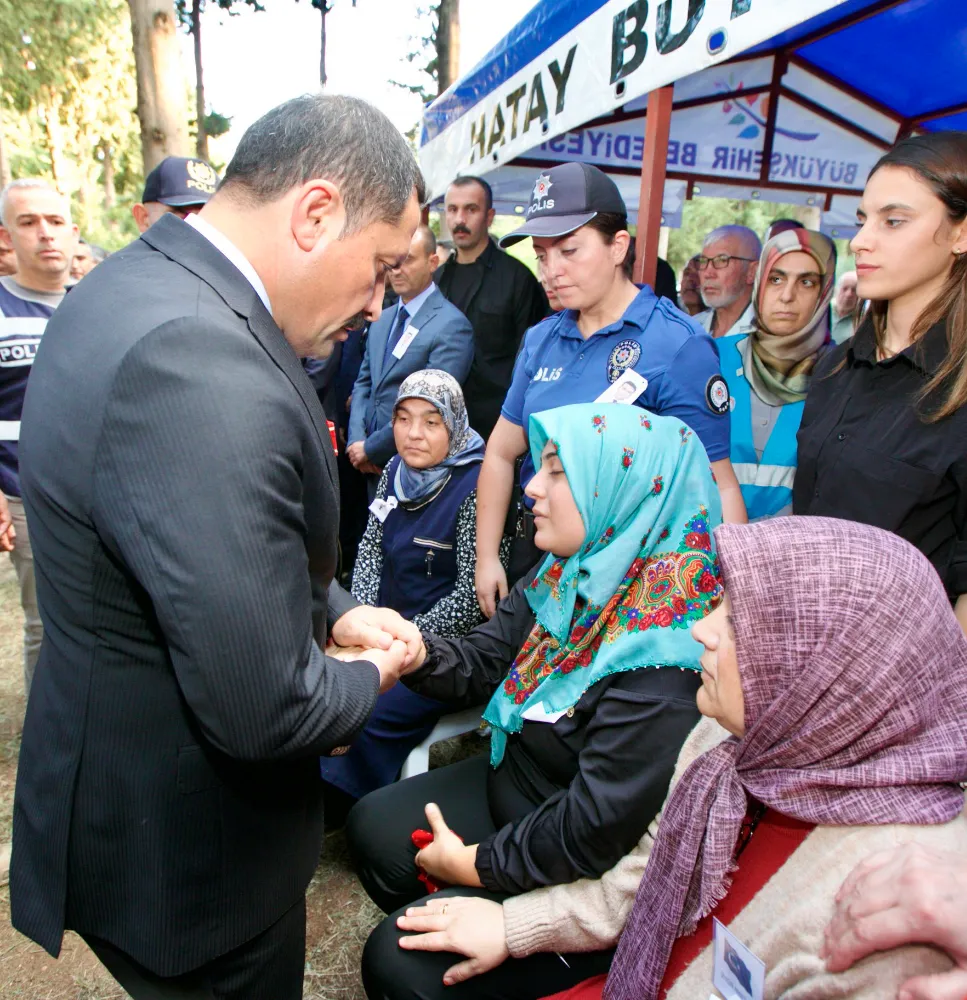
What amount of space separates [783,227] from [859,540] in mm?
2465

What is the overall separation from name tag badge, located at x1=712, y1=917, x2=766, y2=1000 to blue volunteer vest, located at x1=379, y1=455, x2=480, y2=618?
1.81 metres

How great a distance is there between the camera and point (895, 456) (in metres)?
1.79

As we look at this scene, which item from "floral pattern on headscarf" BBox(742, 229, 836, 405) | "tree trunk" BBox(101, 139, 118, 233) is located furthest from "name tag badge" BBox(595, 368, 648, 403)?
"tree trunk" BBox(101, 139, 118, 233)

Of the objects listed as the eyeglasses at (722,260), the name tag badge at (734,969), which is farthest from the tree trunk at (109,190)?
the name tag badge at (734,969)

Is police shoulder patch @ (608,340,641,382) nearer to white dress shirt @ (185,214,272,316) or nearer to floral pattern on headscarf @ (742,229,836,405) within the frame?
floral pattern on headscarf @ (742,229,836,405)

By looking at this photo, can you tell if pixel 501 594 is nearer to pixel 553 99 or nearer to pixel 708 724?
pixel 708 724

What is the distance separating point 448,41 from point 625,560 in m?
9.87

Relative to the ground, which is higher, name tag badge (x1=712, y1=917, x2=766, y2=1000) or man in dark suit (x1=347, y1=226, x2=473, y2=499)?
man in dark suit (x1=347, y1=226, x2=473, y2=499)

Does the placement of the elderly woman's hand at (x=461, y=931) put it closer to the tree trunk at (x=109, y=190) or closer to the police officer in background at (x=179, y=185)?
the police officer in background at (x=179, y=185)

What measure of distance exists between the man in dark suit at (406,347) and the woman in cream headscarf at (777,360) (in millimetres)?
1434

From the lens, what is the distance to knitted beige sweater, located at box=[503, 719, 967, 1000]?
959mm

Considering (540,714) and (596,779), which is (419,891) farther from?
(596,779)

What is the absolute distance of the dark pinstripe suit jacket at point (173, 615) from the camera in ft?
2.78

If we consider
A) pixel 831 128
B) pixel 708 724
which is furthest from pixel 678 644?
pixel 831 128
